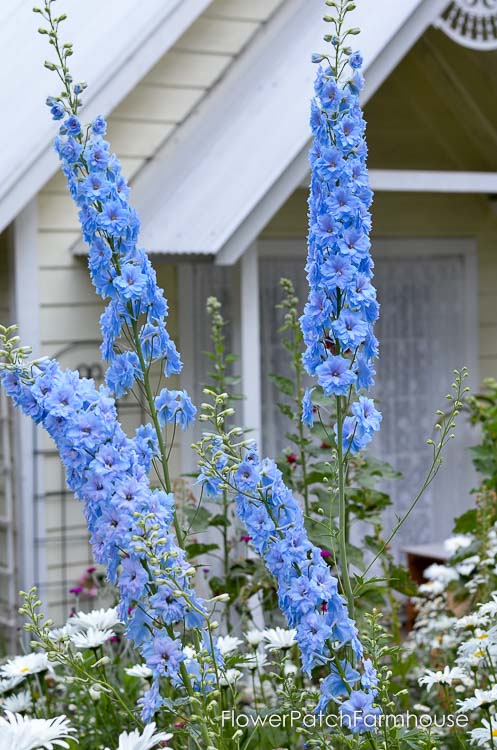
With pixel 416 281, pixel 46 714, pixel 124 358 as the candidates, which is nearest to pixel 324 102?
pixel 124 358

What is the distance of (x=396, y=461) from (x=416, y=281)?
1103 millimetres

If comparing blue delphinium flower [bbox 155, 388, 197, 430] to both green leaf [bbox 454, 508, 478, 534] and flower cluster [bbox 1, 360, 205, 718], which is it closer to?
flower cluster [bbox 1, 360, 205, 718]

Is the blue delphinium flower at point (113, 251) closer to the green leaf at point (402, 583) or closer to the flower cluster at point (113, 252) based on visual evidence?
the flower cluster at point (113, 252)

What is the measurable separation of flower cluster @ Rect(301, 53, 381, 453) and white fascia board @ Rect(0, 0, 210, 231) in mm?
2695

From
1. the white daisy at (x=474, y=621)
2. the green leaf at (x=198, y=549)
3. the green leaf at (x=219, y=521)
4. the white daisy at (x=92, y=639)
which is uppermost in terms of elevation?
the green leaf at (x=219, y=521)

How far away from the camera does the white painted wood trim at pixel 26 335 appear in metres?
4.92

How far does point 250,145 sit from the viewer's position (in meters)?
4.76

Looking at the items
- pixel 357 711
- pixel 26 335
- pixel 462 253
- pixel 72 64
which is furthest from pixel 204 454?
pixel 462 253

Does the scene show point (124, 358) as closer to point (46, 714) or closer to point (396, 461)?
point (46, 714)

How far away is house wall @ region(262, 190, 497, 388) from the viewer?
631 cm

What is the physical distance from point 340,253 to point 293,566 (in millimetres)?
559

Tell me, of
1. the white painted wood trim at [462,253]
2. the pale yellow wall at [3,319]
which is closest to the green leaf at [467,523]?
the pale yellow wall at [3,319]

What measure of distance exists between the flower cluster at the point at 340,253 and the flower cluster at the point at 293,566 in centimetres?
20

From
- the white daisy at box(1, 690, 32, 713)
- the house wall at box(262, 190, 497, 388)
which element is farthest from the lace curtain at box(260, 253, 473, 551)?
the white daisy at box(1, 690, 32, 713)
